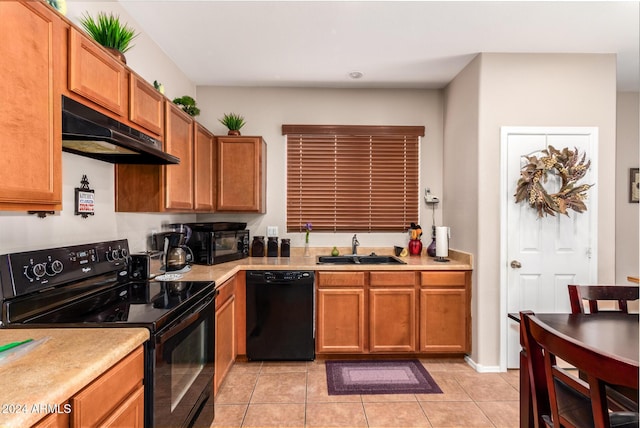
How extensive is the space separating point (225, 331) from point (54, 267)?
129 centimetres

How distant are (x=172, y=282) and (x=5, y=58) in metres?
1.34

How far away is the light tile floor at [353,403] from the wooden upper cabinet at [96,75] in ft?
6.60

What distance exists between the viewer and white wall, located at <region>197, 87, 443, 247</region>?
3.53 m

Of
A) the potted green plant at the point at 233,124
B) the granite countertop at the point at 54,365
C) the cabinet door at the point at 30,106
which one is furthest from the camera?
the potted green plant at the point at 233,124

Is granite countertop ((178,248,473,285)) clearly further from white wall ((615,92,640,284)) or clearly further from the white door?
white wall ((615,92,640,284))

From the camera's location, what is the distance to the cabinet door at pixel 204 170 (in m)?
2.71

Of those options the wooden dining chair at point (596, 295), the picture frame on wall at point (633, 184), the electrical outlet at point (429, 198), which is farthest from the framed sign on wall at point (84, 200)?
the picture frame on wall at point (633, 184)

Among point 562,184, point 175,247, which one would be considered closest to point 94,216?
point 175,247

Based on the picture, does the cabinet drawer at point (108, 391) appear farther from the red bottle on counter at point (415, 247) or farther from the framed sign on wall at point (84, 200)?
the red bottle on counter at point (415, 247)

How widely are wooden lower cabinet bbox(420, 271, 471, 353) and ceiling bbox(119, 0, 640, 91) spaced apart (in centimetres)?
195

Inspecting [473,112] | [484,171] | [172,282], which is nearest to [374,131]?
[473,112]

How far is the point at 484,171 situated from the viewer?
2748 mm

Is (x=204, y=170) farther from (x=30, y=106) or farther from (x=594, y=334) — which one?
(x=594, y=334)

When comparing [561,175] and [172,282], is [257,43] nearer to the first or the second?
[172,282]
